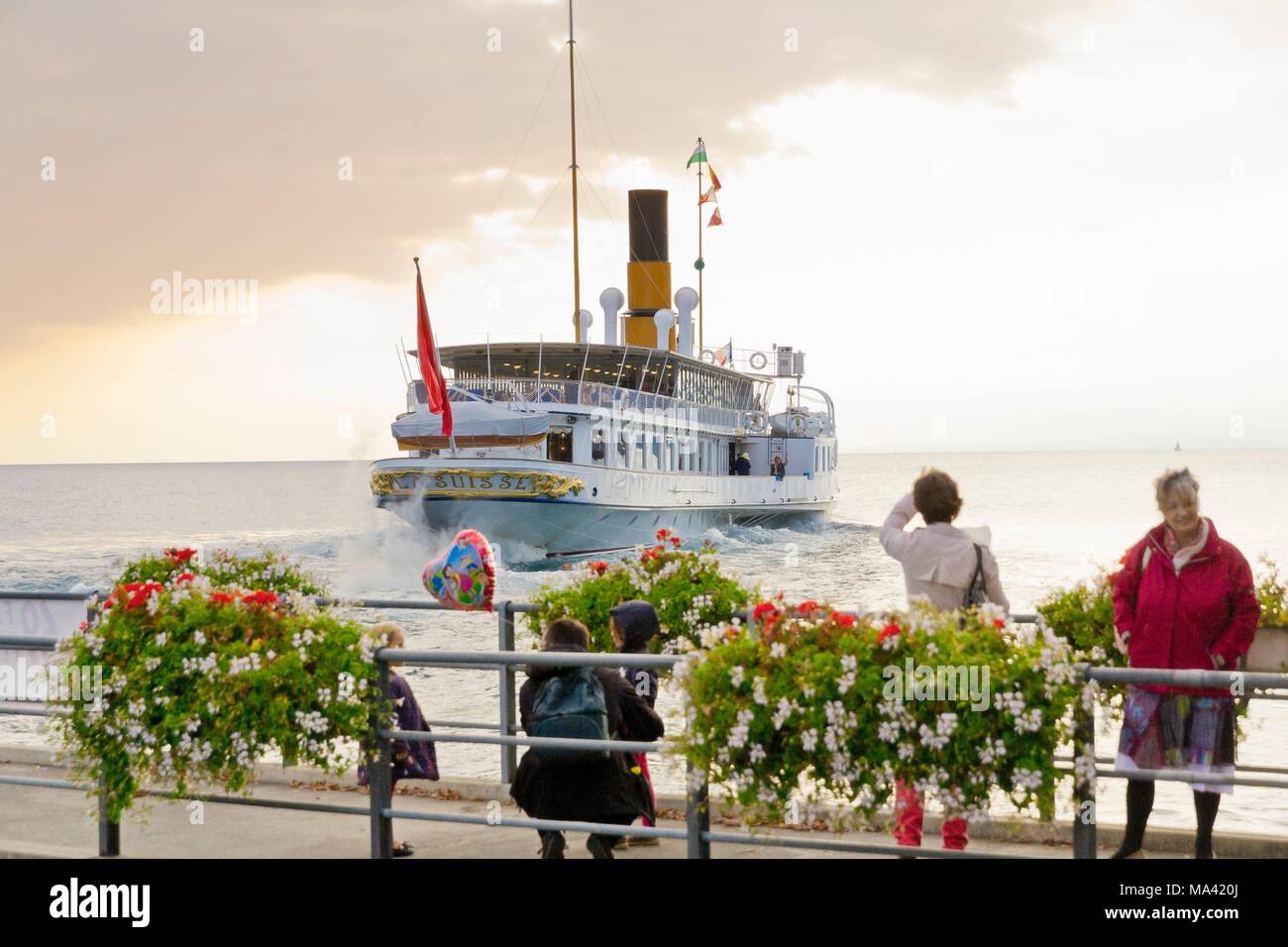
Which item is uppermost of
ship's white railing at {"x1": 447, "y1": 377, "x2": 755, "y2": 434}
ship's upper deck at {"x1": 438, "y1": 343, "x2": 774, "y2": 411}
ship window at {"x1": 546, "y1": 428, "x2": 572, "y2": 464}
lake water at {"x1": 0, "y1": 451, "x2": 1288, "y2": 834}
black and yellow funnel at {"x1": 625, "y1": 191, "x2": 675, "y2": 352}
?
black and yellow funnel at {"x1": 625, "y1": 191, "x2": 675, "y2": 352}

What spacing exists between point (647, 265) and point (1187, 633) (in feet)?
160

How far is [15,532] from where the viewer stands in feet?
311

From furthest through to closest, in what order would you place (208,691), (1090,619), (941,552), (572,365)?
(572,365), (1090,619), (941,552), (208,691)

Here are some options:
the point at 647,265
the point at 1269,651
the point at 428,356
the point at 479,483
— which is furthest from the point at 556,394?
the point at 1269,651

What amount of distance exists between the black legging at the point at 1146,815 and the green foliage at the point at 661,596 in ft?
10.2

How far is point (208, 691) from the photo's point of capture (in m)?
6.04

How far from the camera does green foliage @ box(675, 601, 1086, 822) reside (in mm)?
5012

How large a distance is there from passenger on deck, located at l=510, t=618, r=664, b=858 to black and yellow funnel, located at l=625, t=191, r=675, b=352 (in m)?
47.2

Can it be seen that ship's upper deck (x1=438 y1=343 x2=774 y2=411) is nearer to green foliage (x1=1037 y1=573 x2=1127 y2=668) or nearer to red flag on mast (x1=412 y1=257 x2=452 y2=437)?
red flag on mast (x1=412 y1=257 x2=452 y2=437)

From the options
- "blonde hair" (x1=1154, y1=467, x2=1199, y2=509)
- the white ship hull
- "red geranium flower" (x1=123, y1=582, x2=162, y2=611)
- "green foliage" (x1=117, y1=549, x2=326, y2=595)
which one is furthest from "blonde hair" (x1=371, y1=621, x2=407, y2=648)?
the white ship hull

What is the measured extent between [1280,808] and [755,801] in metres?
9.43

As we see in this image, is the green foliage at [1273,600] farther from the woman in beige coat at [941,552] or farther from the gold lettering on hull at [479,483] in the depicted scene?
the gold lettering on hull at [479,483]

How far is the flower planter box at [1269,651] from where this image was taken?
254 inches

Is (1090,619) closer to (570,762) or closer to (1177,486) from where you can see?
(1177,486)
